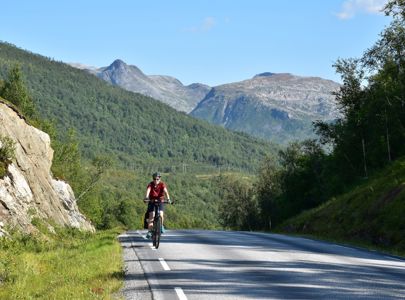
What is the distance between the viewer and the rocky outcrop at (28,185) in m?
27.9

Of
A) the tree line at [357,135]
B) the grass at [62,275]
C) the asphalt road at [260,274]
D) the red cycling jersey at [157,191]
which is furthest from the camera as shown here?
the tree line at [357,135]

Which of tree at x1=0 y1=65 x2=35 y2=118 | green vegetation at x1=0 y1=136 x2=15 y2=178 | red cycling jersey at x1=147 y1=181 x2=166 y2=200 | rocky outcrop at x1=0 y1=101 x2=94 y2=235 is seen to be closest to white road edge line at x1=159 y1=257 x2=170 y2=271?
red cycling jersey at x1=147 y1=181 x2=166 y2=200

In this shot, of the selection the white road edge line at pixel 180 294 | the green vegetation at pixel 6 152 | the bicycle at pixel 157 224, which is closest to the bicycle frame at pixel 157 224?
the bicycle at pixel 157 224

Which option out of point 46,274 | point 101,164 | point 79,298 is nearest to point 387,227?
point 46,274

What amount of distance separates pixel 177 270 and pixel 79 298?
11.7ft

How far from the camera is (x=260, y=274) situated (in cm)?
1204

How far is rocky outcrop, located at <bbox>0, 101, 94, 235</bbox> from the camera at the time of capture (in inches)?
1099

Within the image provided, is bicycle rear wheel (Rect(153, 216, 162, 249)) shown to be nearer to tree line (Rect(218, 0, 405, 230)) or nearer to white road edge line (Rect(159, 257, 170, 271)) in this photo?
white road edge line (Rect(159, 257, 170, 271))

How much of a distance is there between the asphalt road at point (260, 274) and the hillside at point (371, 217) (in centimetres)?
556

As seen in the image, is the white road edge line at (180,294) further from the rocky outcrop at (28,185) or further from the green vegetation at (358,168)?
the rocky outcrop at (28,185)

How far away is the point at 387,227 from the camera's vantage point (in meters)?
23.3

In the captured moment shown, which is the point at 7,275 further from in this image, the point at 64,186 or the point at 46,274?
the point at 64,186

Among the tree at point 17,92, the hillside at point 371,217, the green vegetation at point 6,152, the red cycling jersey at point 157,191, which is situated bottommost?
the hillside at point 371,217

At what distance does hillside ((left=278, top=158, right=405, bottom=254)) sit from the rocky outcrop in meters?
17.3
